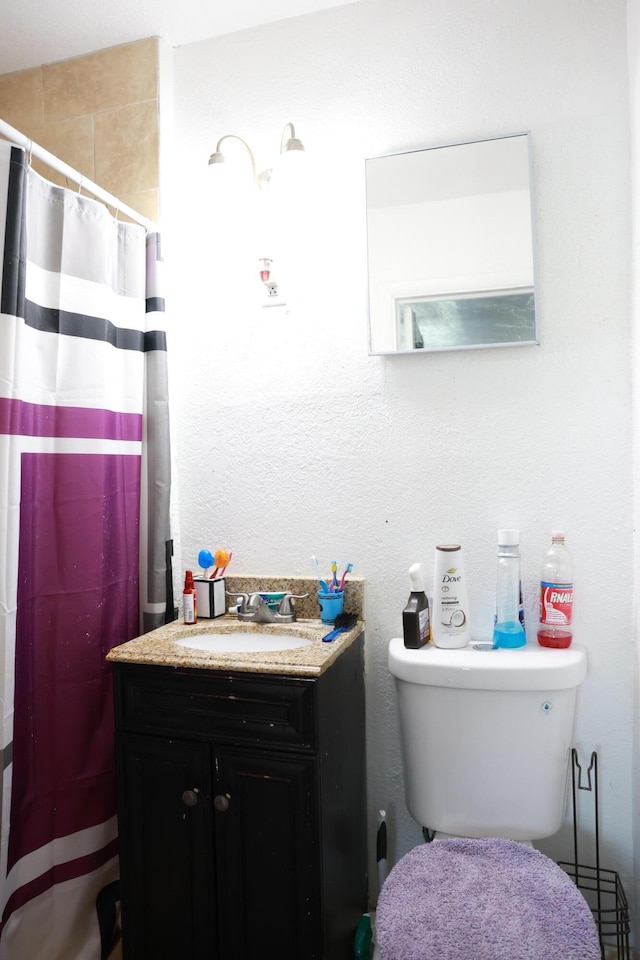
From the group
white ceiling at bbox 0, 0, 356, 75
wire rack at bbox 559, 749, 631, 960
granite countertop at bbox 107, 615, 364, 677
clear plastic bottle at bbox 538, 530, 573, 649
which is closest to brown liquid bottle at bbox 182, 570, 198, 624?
granite countertop at bbox 107, 615, 364, 677

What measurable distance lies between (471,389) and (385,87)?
0.80m

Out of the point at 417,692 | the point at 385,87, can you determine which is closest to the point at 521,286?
the point at 385,87

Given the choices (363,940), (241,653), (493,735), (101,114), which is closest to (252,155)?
(101,114)

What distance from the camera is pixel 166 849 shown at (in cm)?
143

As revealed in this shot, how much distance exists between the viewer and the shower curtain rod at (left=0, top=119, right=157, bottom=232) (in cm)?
136

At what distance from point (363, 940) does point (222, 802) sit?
1.82 feet

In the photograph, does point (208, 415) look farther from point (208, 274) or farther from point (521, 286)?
point (521, 286)

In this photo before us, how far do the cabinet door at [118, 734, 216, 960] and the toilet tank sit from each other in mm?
497

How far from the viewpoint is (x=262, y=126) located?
179 cm

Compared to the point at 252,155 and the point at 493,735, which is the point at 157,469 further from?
the point at 493,735

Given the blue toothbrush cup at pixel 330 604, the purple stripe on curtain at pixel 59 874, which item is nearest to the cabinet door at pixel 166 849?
the purple stripe on curtain at pixel 59 874

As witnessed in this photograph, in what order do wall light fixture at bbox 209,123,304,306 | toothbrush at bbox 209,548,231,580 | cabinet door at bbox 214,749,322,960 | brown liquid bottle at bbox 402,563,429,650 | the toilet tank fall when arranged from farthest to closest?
1. toothbrush at bbox 209,548,231,580
2. wall light fixture at bbox 209,123,304,306
3. brown liquid bottle at bbox 402,563,429,650
4. the toilet tank
5. cabinet door at bbox 214,749,322,960

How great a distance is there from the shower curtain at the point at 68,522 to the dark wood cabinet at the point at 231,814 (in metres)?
0.18

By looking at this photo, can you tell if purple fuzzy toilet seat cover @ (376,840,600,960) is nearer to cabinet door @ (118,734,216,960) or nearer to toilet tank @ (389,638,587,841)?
toilet tank @ (389,638,587,841)
